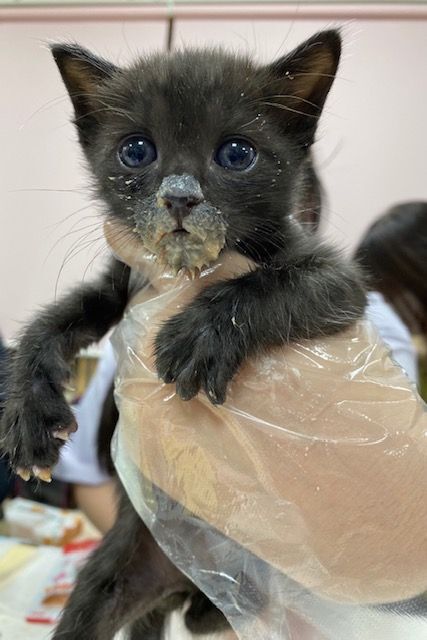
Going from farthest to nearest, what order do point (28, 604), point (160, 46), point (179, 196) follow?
point (160, 46) < point (28, 604) < point (179, 196)

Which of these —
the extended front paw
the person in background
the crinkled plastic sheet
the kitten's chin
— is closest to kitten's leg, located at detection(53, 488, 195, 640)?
the crinkled plastic sheet

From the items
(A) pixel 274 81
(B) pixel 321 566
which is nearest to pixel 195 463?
(B) pixel 321 566

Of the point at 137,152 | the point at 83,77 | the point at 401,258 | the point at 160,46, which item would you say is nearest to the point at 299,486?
the point at 137,152

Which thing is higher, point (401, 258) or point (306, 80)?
point (306, 80)

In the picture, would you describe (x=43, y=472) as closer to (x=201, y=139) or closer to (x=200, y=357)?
(x=200, y=357)

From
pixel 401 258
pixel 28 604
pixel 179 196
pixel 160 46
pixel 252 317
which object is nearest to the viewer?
pixel 179 196

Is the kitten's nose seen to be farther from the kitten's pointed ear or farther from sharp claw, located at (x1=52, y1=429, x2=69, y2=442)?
sharp claw, located at (x1=52, y1=429, x2=69, y2=442)
